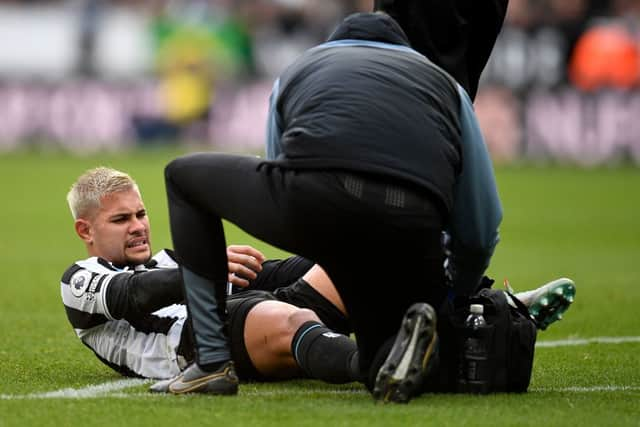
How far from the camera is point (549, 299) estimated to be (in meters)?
5.77

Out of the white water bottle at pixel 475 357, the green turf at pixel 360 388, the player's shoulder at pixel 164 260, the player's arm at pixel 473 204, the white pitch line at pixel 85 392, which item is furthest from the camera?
the player's shoulder at pixel 164 260

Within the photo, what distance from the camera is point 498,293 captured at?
554 cm

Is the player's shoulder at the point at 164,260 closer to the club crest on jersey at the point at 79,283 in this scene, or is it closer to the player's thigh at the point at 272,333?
the club crest on jersey at the point at 79,283

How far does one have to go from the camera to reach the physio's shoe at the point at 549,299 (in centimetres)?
574

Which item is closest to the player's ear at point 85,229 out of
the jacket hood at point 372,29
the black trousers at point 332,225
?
the black trousers at point 332,225

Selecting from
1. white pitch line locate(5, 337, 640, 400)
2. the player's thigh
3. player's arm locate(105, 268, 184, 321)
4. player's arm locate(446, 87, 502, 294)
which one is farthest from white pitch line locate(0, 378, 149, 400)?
player's arm locate(446, 87, 502, 294)

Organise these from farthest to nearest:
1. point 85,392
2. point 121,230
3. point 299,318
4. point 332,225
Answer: point 121,230, point 299,318, point 85,392, point 332,225

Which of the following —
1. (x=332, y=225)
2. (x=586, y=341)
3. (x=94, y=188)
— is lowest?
(x=586, y=341)

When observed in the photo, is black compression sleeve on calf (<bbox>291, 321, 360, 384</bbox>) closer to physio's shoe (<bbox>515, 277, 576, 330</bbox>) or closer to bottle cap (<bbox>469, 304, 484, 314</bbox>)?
bottle cap (<bbox>469, 304, 484, 314</bbox>)

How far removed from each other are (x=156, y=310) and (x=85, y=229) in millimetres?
639

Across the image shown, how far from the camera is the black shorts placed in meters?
5.59

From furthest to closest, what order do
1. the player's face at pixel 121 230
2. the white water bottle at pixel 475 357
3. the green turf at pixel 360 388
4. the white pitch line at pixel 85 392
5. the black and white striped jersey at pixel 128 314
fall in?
the player's face at pixel 121 230 → the black and white striped jersey at pixel 128 314 → the white water bottle at pixel 475 357 → the white pitch line at pixel 85 392 → the green turf at pixel 360 388

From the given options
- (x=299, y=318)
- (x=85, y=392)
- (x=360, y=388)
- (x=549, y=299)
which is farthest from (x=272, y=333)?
(x=549, y=299)

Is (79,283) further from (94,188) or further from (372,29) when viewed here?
(372,29)
